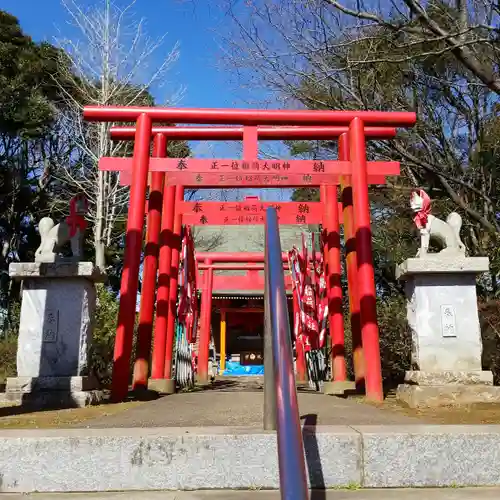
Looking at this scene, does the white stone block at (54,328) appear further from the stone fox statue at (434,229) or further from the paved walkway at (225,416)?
the stone fox statue at (434,229)

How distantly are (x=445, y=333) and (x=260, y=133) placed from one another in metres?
4.07

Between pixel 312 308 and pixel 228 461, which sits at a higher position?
pixel 312 308

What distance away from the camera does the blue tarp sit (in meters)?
20.3

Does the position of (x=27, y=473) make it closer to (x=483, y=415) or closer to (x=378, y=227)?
(x=483, y=415)

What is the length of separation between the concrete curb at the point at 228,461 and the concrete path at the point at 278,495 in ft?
0.20

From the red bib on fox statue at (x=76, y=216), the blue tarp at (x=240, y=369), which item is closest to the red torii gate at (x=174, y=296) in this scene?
the red bib on fox statue at (x=76, y=216)

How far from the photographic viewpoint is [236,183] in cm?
706

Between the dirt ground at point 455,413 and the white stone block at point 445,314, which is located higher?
the white stone block at point 445,314

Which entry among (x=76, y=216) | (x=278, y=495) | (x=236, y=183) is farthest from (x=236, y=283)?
(x=278, y=495)

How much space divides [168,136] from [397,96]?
615 centimetres

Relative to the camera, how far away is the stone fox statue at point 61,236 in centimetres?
629

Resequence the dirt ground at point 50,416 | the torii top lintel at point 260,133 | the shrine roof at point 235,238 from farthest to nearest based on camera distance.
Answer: the shrine roof at point 235,238 → the torii top lintel at point 260,133 → the dirt ground at point 50,416

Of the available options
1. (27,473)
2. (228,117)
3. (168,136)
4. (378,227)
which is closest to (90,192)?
(378,227)

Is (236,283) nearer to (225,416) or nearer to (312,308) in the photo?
(312,308)
